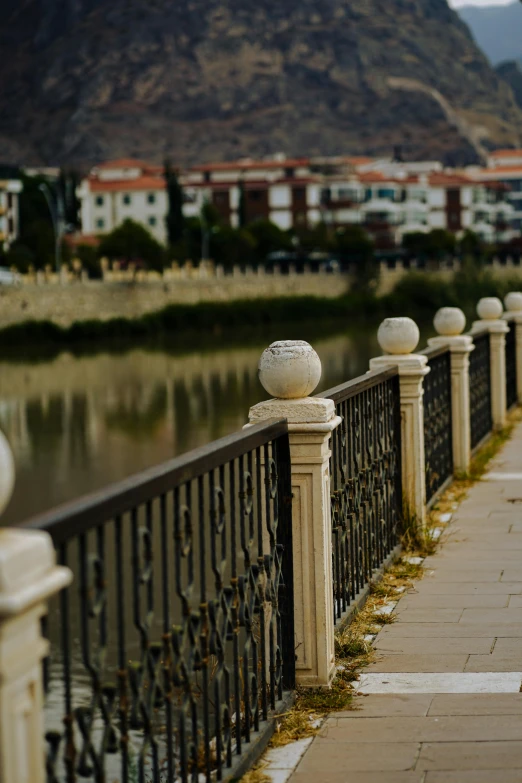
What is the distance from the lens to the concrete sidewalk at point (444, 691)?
400 centimetres

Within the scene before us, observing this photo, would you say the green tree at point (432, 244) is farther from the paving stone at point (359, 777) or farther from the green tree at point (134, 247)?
the paving stone at point (359, 777)

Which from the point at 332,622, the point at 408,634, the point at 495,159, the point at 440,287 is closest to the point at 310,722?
the point at 332,622

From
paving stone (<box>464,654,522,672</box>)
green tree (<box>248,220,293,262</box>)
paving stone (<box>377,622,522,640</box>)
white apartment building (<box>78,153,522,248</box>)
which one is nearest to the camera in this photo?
paving stone (<box>464,654,522,672</box>)

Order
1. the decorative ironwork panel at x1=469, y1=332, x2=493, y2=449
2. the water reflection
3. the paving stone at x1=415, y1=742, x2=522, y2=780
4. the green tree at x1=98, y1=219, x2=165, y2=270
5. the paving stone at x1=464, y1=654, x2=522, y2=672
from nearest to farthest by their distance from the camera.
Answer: the paving stone at x1=415, y1=742, x2=522, y2=780 → the paving stone at x1=464, y1=654, x2=522, y2=672 → the decorative ironwork panel at x1=469, y1=332, x2=493, y2=449 → the water reflection → the green tree at x1=98, y1=219, x2=165, y2=270

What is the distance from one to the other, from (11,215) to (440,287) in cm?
3262

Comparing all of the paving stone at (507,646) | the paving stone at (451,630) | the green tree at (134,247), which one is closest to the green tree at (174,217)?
the green tree at (134,247)

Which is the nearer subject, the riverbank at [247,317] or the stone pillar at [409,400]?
the stone pillar at [409,400]

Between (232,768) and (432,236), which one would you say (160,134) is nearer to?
(432,236)

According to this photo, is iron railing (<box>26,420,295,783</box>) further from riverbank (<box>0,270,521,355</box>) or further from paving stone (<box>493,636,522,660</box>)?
riverbank (<box>0,270,521,355</box>)

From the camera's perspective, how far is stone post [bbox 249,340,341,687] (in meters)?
4.74

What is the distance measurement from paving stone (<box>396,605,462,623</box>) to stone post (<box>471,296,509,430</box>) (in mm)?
6664

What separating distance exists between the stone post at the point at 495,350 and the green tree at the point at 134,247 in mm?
70015

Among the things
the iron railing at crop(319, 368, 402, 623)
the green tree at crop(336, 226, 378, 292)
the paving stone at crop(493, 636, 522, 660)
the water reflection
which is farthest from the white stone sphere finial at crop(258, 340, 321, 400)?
the green tree at crop(336, 226, 378, 292)

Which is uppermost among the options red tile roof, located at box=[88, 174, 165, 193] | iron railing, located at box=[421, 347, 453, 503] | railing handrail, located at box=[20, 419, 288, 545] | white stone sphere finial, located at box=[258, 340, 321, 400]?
red tile roof, located at box=[88, 174, 165, 193]
